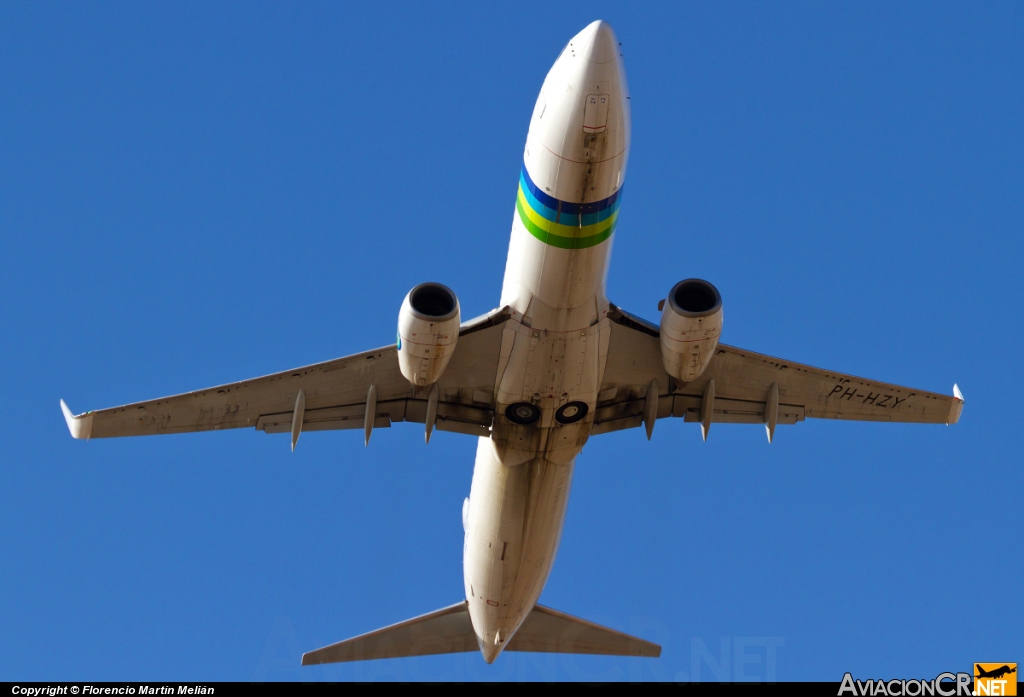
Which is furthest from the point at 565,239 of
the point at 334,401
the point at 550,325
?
the point at 334,401

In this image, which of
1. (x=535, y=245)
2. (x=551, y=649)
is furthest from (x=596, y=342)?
(x=551, y=649)

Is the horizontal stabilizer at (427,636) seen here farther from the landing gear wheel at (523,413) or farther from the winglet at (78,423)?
the winglet at (78,423)

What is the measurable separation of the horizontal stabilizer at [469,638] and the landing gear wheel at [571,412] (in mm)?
7379

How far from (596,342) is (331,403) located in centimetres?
606

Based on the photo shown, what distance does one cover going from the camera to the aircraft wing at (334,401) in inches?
1065

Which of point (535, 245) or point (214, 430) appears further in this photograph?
point (214, 430)

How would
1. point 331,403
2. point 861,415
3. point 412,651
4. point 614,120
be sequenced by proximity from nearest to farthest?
point 614,120, point 331,403, point 861,415, point 412,651

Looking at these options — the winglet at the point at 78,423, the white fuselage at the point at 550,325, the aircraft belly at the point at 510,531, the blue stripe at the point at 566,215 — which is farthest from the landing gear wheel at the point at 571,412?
the winglet at the point at 78,423

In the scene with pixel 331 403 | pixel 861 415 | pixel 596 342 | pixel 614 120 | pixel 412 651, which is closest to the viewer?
pixel 614 120

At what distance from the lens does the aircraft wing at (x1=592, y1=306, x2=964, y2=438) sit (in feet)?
92.3

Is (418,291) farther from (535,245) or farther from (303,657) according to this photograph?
(303,657)

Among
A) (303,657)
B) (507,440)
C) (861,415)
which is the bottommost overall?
(303,657)

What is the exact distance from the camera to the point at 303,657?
102ft

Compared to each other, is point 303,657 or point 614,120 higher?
point 614,120
